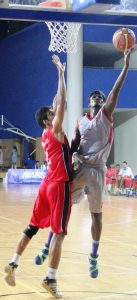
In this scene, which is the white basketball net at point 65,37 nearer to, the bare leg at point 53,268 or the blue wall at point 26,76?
the blue wall at point 26,76

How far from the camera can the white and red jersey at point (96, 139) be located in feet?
20.2

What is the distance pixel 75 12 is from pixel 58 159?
1644mm

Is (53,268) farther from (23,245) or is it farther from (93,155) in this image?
(93,155)

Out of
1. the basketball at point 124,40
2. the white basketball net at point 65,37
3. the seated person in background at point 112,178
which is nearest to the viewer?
the basketball at point 124,40

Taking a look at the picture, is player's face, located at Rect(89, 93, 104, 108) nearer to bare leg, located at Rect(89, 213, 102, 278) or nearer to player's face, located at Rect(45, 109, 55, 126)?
player's face, located at Rect(45, 109, 55, 126)

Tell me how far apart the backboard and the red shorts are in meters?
1.83

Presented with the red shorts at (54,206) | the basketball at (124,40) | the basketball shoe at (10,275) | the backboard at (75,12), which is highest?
the backboard at (75,12)

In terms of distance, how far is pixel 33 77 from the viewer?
29.6 meters

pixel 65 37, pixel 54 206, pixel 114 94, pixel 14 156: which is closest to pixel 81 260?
pixel 54 206

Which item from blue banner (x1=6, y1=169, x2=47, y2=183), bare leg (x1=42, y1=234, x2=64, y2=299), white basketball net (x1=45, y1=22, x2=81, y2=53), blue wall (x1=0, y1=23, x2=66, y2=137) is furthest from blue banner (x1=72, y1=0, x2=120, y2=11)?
blue wall (x1=0, y1=23, x2=66, y2=137)

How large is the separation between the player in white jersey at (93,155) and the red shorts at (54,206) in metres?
0.37

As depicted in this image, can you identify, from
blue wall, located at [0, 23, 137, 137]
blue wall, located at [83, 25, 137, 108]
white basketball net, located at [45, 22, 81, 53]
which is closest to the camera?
white basketball net, located at [45, 22, 81, 53]

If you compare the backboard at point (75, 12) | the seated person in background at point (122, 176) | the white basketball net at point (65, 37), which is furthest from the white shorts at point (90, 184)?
the seated person in background at point (122, 176)

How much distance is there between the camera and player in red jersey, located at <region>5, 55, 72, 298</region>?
5.71 metres
